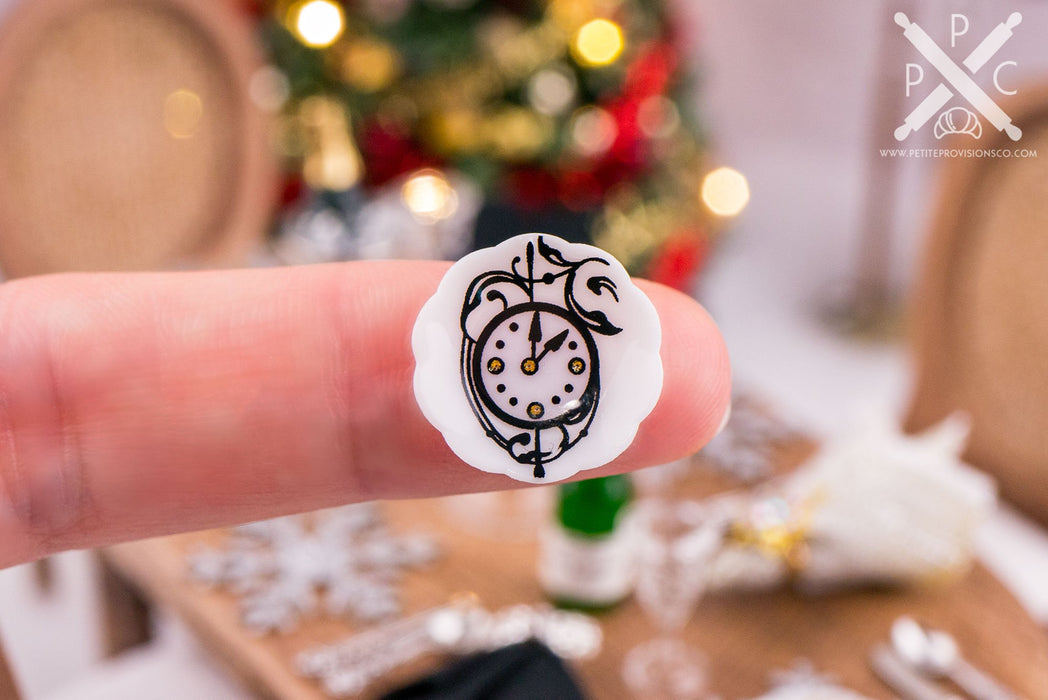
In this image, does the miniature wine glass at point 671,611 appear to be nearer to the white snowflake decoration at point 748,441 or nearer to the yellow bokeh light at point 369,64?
the white snowflake decoration at point 748,441

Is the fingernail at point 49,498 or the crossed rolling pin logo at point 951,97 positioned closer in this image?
the fingernail at point 49,498

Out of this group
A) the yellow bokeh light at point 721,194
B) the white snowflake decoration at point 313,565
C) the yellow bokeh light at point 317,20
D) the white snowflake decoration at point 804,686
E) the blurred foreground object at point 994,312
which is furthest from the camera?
the yellow bokeh light at point 721,194

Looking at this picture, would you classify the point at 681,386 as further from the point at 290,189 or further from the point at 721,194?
the point at 721,194

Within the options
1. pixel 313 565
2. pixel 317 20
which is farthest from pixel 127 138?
pixel 313 565

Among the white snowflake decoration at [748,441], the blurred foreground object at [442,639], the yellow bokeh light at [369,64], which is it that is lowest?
the blurred foreground object at [442,639]

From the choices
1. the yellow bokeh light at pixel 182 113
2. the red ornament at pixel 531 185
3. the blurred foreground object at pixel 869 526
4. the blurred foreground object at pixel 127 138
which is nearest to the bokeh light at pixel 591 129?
the red ornament at pixel 531 185

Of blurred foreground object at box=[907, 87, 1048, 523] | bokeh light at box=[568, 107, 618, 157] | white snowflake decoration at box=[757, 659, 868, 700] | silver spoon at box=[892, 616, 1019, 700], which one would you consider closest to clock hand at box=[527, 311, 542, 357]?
white snowflake decoration at box=[757, 659, 868, 700]

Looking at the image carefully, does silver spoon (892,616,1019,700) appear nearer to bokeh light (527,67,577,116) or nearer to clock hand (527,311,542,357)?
clock hand (527,311,542,357)

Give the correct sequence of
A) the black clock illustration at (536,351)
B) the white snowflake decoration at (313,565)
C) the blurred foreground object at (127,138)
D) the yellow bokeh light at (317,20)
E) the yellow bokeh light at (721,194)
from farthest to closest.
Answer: the yellow bokeh light at (721,194), the yellow bokeh light at (317,20), the blurred foreground object at (127,138), the white snowflake decoration at (313,565), the black clock illustration at (536,351)
